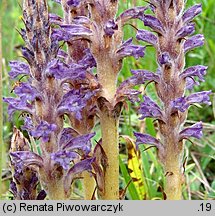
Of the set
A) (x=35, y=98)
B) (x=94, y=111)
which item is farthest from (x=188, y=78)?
(x=35, y=98)

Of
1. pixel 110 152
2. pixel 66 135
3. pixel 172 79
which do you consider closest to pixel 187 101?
pixel 172 79

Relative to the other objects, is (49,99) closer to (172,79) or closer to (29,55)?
(29,55)

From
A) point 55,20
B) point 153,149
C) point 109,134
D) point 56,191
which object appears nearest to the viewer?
point 56,191

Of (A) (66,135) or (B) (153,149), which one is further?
(B) (153,149)

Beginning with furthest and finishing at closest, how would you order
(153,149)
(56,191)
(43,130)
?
(153,149)
(56,191)
(43,130)

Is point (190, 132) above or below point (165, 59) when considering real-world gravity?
below

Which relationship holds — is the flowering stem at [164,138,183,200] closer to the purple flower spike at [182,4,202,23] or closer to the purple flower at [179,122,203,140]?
the purple flower at [179,122,203,140]

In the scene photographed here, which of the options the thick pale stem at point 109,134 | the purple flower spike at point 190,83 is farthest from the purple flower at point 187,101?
the thick pale stem at point 109,134

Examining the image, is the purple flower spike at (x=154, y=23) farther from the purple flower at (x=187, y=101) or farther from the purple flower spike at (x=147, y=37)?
the purple flower at (x=187, y=101)
